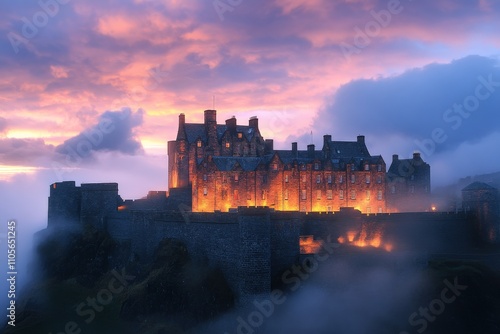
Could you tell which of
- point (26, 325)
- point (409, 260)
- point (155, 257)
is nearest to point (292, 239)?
point (409, 260)

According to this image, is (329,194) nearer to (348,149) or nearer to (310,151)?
(310,151)

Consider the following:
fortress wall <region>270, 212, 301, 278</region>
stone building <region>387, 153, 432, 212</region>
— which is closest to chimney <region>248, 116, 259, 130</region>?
stone building <region>387, 153, 432, 212</region>

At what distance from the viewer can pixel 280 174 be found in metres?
68.3

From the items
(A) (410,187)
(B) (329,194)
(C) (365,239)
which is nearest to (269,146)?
(B) (329,194)

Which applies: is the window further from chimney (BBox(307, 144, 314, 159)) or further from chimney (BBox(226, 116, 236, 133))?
chimney (BBox(226, 116, 236, 133))

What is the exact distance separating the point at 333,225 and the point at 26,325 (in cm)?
3378

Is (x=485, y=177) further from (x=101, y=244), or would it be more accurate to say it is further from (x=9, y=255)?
(x=9, y=255)

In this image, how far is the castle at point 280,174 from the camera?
67062 mm

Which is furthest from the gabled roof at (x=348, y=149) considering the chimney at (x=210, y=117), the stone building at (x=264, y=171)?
the chimney at (x=210, y=117)

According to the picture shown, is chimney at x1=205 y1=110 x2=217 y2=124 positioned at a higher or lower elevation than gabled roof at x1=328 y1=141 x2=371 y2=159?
higher

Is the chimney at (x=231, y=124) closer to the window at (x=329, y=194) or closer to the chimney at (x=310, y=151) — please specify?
the chimney at (x=310, y=151)

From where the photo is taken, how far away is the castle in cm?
6706

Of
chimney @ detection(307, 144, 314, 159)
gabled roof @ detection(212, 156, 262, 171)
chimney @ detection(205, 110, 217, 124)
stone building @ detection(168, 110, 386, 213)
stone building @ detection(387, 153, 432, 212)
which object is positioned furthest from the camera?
chimney @ detection(205, 110, 217, 124)

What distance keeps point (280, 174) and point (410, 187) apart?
20450mm
